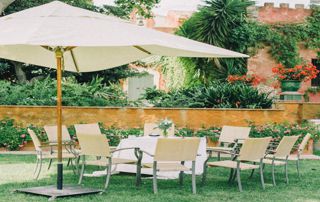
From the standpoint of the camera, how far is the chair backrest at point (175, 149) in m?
8.63

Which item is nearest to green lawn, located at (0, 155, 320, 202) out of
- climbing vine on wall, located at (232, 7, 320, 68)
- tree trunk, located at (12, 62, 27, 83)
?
tree trunk, located at (12, 62, 27, 83)

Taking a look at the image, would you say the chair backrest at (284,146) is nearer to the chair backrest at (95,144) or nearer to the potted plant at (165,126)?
the potted plant at (165,126)

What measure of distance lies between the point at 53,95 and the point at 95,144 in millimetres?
7369

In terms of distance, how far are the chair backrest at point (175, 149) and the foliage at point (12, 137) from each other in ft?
21.0

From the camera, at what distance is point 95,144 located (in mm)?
9094

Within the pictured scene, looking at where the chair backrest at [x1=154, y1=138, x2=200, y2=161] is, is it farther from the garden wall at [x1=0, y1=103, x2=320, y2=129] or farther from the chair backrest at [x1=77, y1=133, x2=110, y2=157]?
the garden wall at [x1=0, y1=103, x2=320, y2=129]

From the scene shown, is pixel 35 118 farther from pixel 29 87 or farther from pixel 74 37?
pixel 74 37

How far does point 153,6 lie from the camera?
21297 mm

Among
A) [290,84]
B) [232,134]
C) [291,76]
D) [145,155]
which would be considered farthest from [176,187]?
[291,76]

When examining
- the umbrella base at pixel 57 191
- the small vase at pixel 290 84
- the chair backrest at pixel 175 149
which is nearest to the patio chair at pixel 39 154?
the umbrella base at pixel 57 191

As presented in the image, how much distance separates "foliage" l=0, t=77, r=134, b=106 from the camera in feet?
51.6

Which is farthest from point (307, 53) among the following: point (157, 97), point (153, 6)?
point (157, 97)

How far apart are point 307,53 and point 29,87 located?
10.6 m

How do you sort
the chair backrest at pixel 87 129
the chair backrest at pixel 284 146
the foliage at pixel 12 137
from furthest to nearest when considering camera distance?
the foliage at pixel 12 137 < the chair backrest at pixel 87 129 < the chair backrest at pixel 284 146
